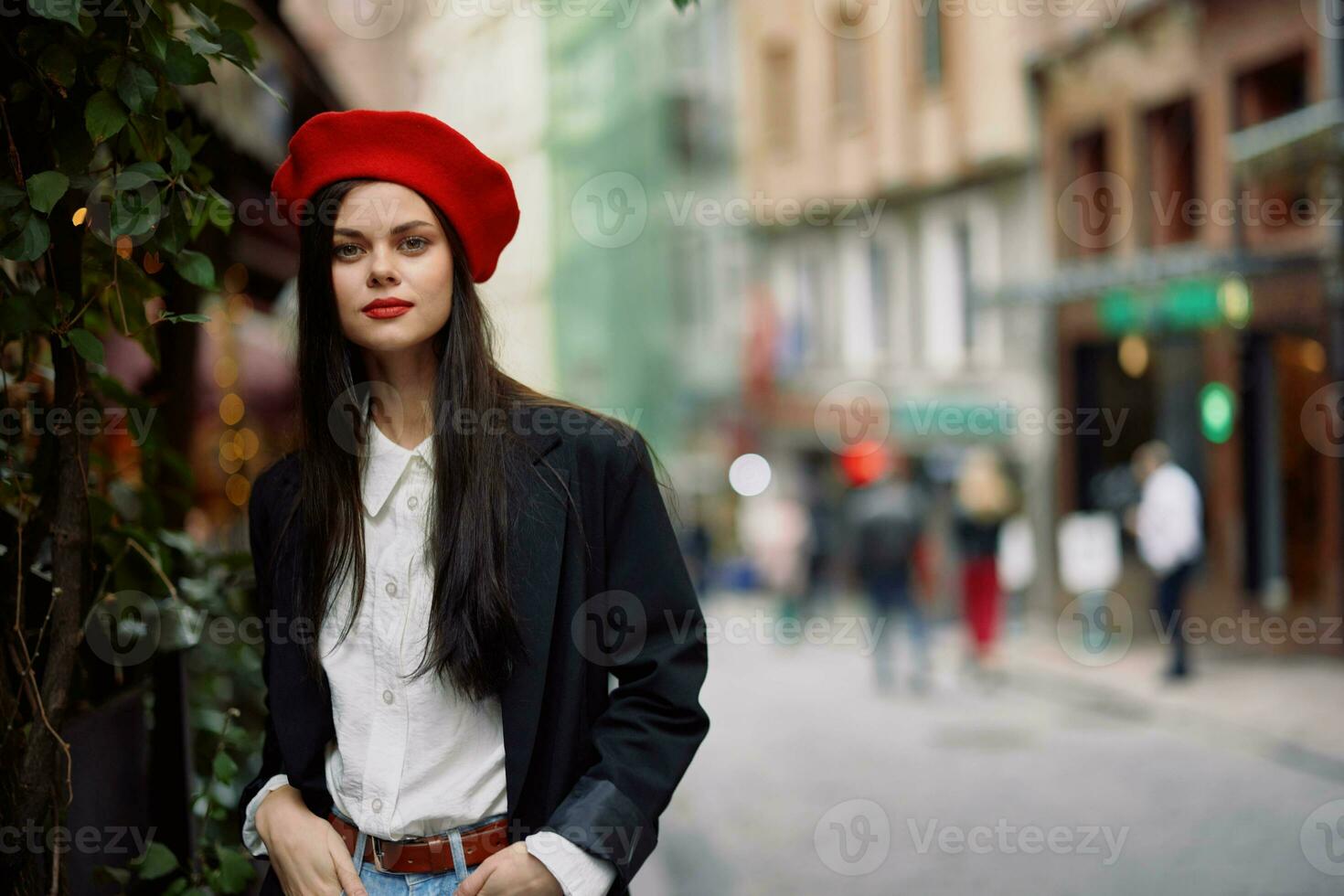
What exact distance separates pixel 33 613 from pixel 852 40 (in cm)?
2583

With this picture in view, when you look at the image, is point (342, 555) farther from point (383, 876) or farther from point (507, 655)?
point (383, 876)

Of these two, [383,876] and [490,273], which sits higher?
[490,273]

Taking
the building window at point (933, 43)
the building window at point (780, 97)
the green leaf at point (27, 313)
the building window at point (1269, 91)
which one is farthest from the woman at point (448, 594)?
the building window at point (780, 97)

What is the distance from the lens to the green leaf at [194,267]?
2473 millimetres

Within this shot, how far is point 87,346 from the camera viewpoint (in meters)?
2.35

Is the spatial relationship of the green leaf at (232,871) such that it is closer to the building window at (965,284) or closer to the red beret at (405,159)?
the red beret at (405,159)

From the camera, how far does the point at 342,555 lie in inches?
87.0

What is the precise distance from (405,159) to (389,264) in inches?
6.1

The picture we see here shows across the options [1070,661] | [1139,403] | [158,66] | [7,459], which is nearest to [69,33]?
[158,66]

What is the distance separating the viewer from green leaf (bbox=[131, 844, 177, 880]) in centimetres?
274

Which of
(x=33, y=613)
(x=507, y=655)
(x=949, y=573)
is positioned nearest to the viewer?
(x=507, y=655)

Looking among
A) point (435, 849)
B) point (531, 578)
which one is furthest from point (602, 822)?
point (531, 578)

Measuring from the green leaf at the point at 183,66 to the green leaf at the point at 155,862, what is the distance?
4.64ft

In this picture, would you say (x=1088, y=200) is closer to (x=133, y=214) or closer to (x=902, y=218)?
(x=902, y=218)
